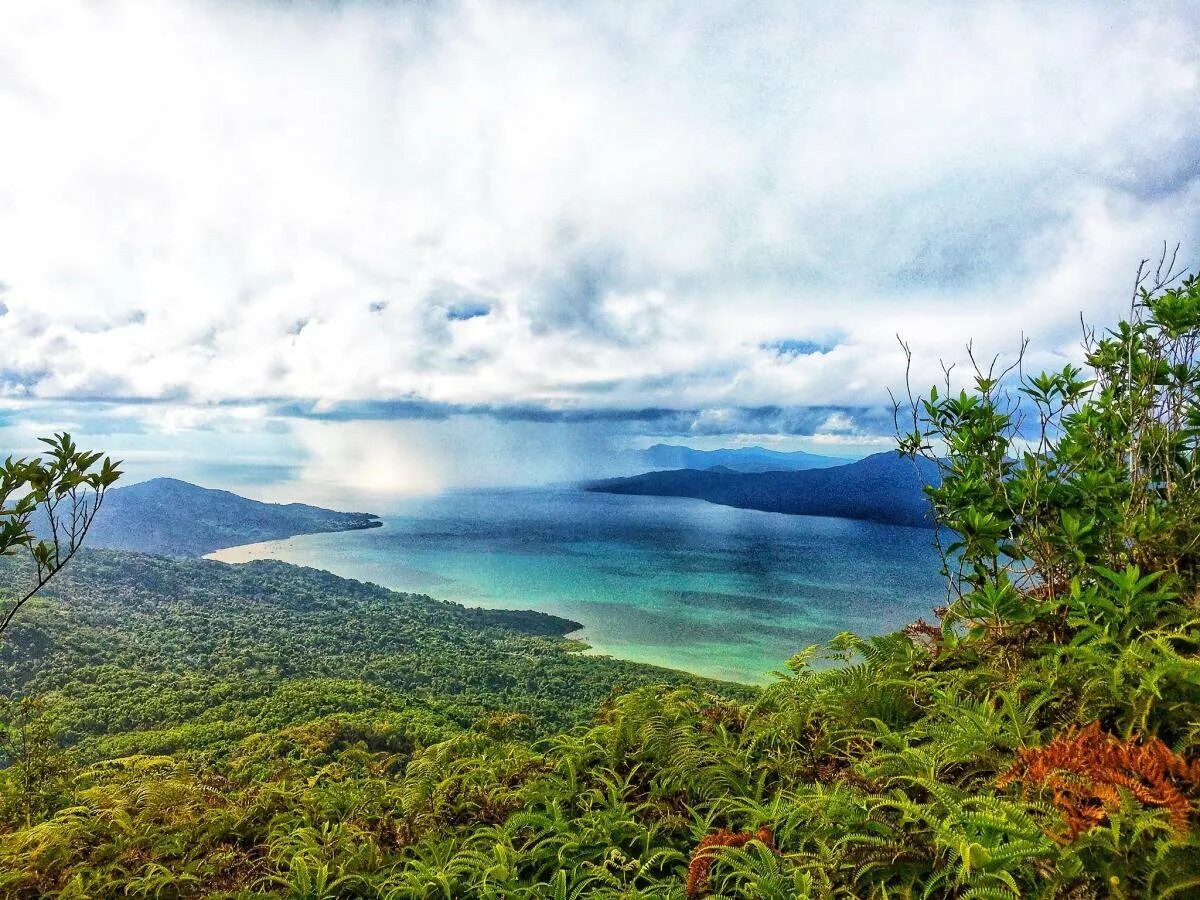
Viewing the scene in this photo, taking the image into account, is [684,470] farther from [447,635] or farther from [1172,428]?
[1172,428]

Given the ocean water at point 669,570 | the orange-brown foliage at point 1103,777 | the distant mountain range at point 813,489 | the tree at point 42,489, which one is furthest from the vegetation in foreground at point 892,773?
the distant mountain range at point 813,489

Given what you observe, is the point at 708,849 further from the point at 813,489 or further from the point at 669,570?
the point at 813,489

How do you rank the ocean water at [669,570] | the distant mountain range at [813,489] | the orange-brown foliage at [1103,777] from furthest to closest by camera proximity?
1. the distant mountain range at [813,489]
2. the ocean water at [669,570]
3. the orange-brown foliage at [1103,777]

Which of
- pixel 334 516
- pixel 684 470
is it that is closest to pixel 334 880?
pixel 334 516

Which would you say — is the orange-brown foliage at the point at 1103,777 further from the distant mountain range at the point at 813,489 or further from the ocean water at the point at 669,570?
the distant mountain range at the point at 813,489

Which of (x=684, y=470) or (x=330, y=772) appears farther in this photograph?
(x=684, y=470)

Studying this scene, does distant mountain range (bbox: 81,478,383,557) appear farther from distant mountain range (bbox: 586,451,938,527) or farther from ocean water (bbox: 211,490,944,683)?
distant mountain range (bbox: 586,451,938,527)
